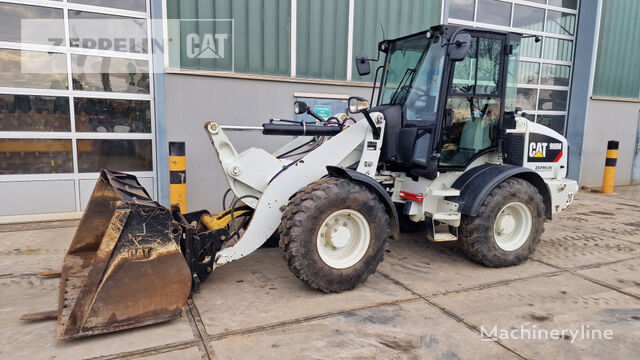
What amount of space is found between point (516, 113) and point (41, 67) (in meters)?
6.49

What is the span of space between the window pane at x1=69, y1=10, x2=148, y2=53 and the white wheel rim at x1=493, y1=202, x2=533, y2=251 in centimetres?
569

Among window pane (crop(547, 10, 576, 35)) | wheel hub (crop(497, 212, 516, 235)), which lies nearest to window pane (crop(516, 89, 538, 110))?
window pane (crop(547, 10, 576, 35))

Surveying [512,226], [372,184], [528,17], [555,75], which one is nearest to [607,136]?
[555,75]

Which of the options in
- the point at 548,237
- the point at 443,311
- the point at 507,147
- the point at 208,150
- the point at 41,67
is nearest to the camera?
the point at 443,311

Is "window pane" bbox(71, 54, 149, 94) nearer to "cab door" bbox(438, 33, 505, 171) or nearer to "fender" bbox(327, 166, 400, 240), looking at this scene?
"fender" bbox(327, 166, 400, 240)

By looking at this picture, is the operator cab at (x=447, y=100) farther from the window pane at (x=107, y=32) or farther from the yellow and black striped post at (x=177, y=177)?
the window pane at (x=107, y=32)

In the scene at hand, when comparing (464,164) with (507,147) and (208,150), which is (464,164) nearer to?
(507,147)

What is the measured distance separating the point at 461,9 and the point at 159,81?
6181 millimetres

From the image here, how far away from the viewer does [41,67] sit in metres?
5.88

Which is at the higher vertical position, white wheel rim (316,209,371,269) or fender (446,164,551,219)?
fender (446,164,551,219)

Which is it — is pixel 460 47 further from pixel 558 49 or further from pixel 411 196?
pixel 558 49

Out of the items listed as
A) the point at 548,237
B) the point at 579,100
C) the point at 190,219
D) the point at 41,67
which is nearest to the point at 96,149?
the point at 41,67

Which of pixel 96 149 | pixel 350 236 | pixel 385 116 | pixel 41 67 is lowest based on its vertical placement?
pixel 350 236

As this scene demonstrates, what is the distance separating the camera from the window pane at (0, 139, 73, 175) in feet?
19.0
